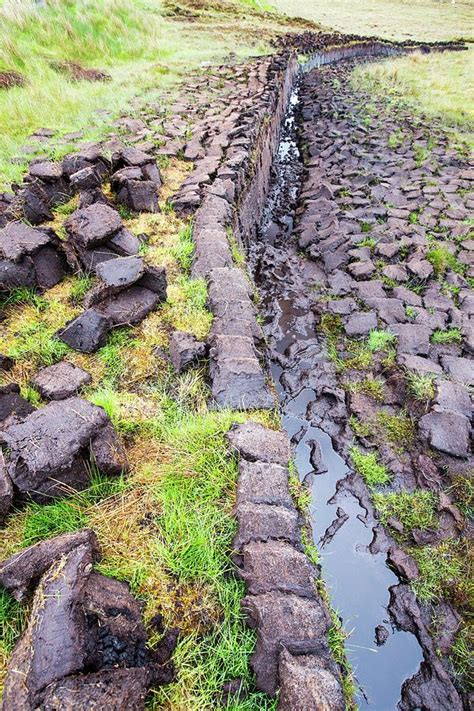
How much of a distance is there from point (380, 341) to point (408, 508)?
79.1 inches

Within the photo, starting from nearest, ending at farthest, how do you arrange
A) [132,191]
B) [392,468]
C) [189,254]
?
1. [392,468]
2. [189,254]
3. [132,191]

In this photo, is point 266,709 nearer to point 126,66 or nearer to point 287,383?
point 287,383

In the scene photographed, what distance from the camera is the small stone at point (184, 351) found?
10.7 ft

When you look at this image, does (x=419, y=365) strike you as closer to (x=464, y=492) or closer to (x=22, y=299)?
(x=464, y=492)

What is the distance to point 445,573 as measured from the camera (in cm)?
313

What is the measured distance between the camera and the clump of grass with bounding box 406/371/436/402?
13.9 feet

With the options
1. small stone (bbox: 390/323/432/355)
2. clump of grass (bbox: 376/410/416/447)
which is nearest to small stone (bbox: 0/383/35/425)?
clump of grass (bbox: 376/410/416/447)

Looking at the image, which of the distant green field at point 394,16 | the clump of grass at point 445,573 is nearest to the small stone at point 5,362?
the clump of grass at point 445,573

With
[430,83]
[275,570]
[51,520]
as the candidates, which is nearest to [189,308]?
[51,520]

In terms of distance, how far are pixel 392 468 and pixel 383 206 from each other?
17.6 feet

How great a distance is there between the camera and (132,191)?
16.3 feet

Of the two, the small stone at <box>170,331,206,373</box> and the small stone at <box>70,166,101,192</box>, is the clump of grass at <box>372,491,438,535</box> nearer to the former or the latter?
the small stone at <box>170,331,206,373</box>

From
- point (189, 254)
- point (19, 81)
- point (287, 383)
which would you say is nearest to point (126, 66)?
point (19, 81)

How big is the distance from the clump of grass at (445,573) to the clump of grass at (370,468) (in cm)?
59
